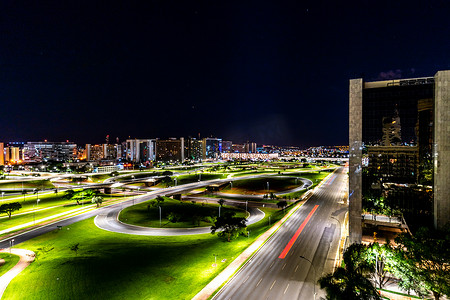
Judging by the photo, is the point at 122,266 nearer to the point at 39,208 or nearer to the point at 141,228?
the point at 141,228

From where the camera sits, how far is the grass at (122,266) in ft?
108

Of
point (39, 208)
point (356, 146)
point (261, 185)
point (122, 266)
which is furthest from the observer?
point (261, 185)

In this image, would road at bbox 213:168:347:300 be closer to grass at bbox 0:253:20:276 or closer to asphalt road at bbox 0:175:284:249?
grass at bbox 0:253:20:276

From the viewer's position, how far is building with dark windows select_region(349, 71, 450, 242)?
3825cm

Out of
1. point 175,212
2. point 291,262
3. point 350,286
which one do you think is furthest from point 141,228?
point 350,286

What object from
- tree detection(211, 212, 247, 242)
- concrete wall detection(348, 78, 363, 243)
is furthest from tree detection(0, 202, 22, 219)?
concrete wall detection(348, 78, 363, 243)

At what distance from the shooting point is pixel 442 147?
38062 millimetres

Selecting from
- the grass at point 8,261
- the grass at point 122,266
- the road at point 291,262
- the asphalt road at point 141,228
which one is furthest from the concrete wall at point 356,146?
the grass at point 8,261

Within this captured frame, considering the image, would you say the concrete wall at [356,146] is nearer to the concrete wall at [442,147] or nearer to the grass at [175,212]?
the concrete wall at [442,147]

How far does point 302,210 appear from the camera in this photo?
7119 centimetres

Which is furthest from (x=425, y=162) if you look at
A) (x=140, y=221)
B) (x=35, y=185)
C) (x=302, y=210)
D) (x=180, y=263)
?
(x=35, y=185)

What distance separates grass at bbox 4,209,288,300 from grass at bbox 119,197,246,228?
9087mm

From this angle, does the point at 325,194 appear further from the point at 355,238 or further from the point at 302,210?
the point at 355,238

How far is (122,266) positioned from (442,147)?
57557mm
